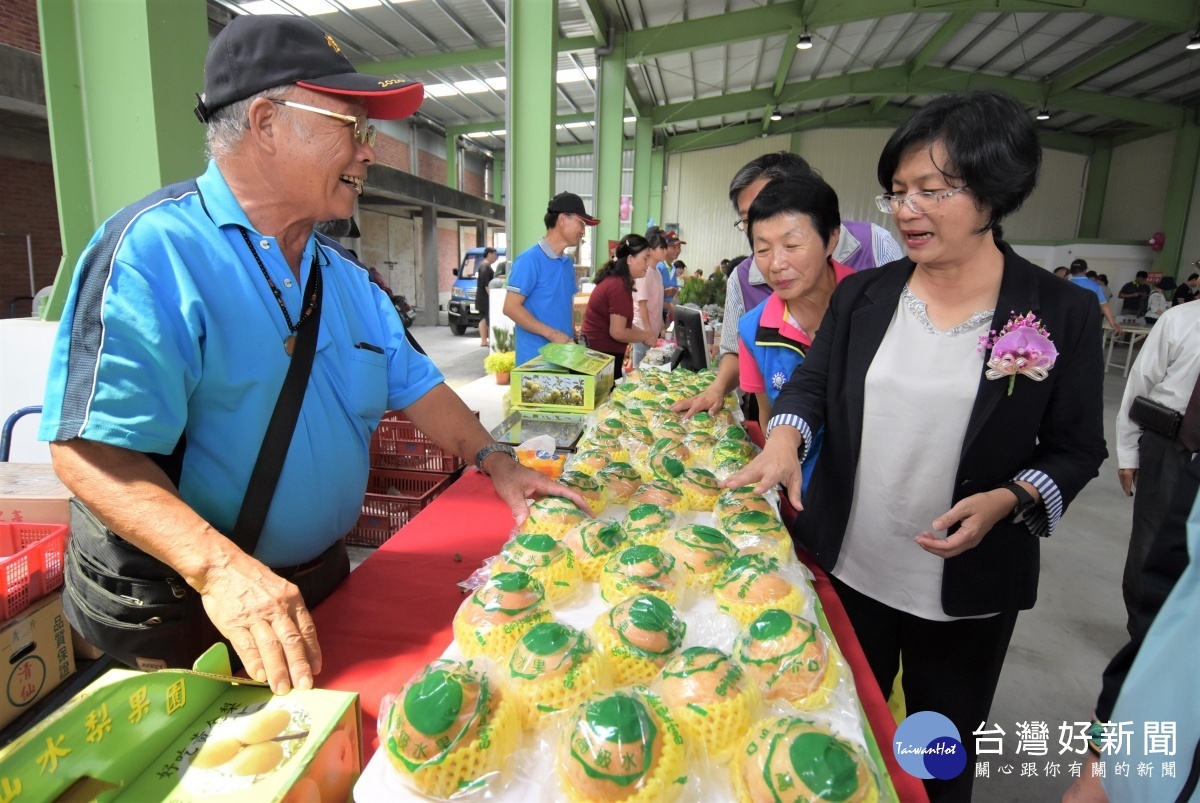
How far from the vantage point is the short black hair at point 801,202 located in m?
1.65

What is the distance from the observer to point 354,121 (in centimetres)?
119

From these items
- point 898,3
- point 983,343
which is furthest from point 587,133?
point 983,343

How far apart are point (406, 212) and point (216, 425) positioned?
15.7 m

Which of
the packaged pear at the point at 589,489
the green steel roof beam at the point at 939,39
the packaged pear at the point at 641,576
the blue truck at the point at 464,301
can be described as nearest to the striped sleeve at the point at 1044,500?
the packaged pear at the point at 641,576

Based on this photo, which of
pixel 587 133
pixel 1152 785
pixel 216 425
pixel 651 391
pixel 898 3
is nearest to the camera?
pixel 1152 785

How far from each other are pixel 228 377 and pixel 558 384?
1628mm

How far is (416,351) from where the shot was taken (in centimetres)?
158

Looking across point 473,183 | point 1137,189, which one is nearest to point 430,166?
point 473,183

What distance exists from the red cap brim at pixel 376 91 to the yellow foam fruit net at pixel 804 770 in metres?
1.20

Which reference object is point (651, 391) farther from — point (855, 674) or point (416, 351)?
point (855, 674)

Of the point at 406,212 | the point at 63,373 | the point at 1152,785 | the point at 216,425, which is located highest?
the point at 406,212

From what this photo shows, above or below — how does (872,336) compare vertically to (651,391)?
above

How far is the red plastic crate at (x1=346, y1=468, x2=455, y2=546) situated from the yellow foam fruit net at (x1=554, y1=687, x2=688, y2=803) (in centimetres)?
129

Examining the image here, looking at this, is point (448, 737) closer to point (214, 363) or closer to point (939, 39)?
point (214, 363)
